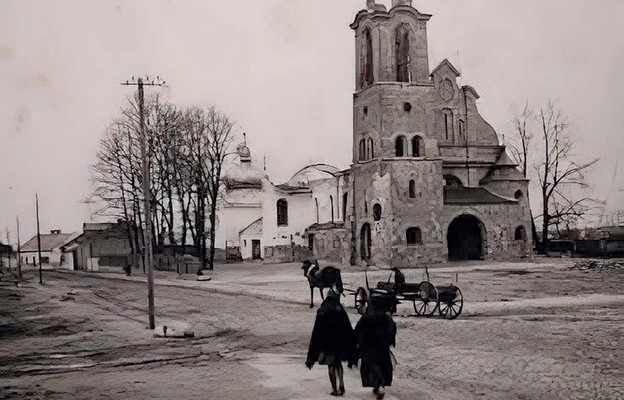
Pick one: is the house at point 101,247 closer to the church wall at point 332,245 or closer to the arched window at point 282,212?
the arched window at point 282,212

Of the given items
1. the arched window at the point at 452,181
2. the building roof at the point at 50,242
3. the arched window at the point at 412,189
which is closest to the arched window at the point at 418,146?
the arched window at the point at 412,189

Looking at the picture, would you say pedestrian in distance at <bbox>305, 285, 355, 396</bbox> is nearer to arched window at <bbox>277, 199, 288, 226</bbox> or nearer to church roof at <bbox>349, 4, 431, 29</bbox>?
church roof at <bbox>349, 4, 431, 29</bbox>

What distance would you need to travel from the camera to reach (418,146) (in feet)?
118

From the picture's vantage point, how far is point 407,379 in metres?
9.05

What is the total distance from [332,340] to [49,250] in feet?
139

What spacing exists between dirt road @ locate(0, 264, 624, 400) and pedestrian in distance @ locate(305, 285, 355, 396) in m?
0.29

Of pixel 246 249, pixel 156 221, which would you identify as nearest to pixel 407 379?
pixel 156 221

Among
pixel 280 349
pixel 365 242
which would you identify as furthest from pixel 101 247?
pixel 280 349

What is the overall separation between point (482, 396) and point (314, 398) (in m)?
2.07

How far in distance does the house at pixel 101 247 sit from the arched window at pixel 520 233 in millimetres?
25996

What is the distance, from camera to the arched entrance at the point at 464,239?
38.7 m

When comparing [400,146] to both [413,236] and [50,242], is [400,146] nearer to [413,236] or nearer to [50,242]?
[413,236]

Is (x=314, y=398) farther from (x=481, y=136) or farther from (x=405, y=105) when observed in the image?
(x=481, y=136)

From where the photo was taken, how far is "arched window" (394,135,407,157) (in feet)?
117
